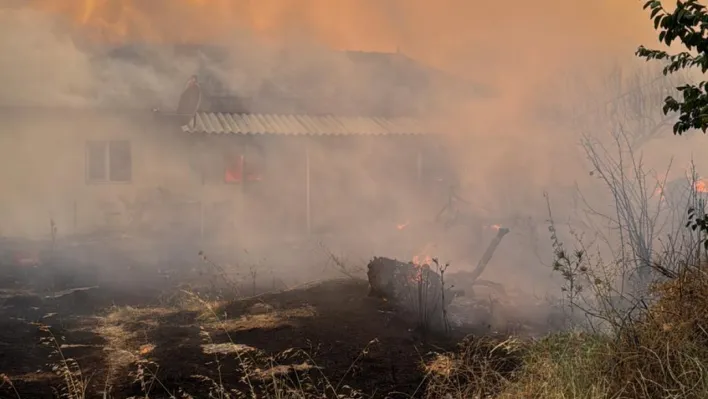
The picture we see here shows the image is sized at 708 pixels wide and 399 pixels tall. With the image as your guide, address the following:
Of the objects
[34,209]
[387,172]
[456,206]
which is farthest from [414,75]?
[34,209]

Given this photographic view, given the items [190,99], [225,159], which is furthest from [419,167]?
[190,99]

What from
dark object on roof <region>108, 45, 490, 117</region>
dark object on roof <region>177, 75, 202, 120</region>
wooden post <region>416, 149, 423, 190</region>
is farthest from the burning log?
wooden post <region>416, 149, 423, 190</region>

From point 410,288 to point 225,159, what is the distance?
7.78 m

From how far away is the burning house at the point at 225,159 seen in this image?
11.5m

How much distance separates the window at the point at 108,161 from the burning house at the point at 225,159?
2 centimetres

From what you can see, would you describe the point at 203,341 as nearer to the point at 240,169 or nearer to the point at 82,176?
the point at 82,176

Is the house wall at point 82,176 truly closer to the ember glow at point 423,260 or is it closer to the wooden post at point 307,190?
the wooden post at point 307,190

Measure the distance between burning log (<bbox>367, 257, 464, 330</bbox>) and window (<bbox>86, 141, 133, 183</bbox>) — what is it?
7.74 metres

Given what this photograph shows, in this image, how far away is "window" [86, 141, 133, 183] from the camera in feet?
39.2

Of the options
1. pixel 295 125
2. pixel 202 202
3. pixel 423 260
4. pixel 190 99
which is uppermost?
pixel 190 99

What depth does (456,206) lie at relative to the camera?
12.6 metres

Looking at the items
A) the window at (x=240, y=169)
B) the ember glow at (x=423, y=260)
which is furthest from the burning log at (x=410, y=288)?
the window at (x=240, y=169)

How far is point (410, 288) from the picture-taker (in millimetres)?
6172

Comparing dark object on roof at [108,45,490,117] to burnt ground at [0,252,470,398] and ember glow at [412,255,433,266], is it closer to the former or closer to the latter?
ember glow at [412,255,433,266]
